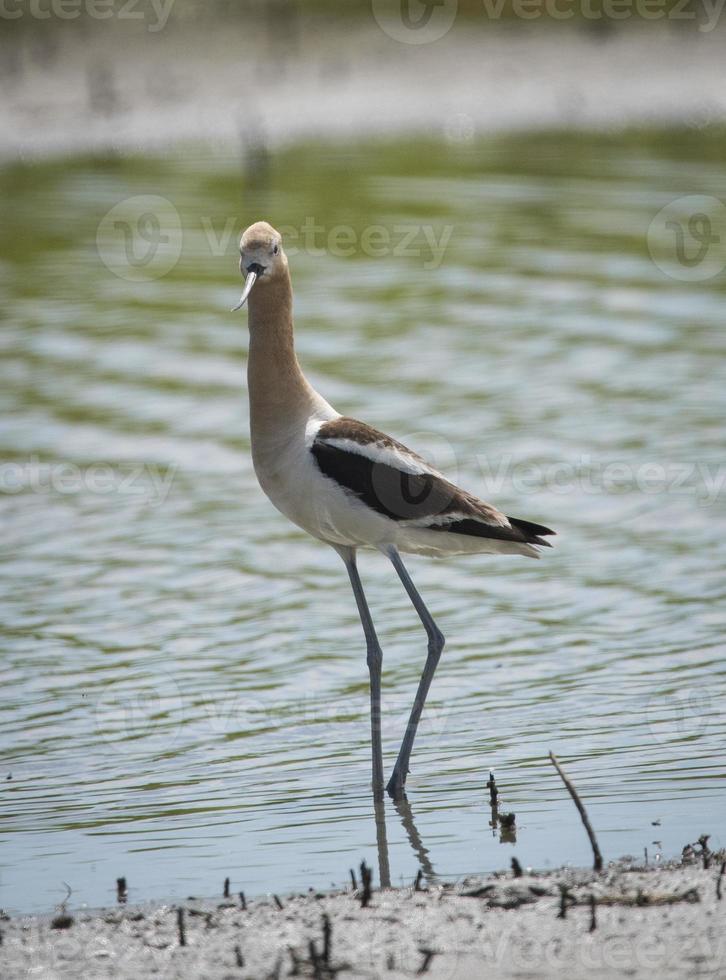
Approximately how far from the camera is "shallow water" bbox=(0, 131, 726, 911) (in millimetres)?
5012

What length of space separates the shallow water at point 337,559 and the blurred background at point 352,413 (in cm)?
2

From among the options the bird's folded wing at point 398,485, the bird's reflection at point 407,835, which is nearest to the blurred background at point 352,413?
the bird's reflection at point 407,835

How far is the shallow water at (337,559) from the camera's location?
16.4ft

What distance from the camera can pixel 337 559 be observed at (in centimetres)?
776

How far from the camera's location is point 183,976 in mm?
3779

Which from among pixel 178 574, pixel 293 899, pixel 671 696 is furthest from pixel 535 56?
pixel 293 899
